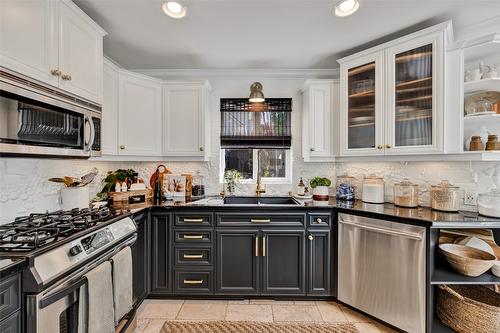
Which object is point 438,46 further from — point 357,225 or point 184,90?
point 184,90

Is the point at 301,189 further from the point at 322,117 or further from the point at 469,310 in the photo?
the point at 469,310

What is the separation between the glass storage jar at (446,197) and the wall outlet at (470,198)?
101mm

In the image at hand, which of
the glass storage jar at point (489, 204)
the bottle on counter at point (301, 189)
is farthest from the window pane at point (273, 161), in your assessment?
the glass storage jar at point (489, 204)

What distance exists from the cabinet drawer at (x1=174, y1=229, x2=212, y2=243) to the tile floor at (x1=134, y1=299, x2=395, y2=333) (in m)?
→ 0.62

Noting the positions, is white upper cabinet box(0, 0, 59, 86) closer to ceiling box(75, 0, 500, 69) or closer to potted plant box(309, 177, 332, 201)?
ceiling box(75, 0, 500, 69)

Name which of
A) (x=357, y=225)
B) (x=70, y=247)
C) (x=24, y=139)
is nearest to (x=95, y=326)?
(x=70, y=247)

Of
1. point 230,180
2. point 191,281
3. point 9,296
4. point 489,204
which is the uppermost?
point 230,180

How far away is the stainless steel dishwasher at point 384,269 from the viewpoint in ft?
6.35

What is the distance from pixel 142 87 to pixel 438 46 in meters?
2.86

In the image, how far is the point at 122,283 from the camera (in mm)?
1733

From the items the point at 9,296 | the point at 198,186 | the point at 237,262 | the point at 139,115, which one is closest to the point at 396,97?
the point at 237,262

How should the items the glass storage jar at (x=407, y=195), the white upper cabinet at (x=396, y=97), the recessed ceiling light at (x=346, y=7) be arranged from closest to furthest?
the recessed ceiling light at (x=346, y=7) → the white upper cabinet at (x=396, y=97) → the glass storage jar at (x=407, y=195)

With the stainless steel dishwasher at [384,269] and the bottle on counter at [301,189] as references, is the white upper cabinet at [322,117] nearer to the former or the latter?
the bottle on counter at [301,189]

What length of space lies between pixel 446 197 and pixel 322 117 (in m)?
1.40
